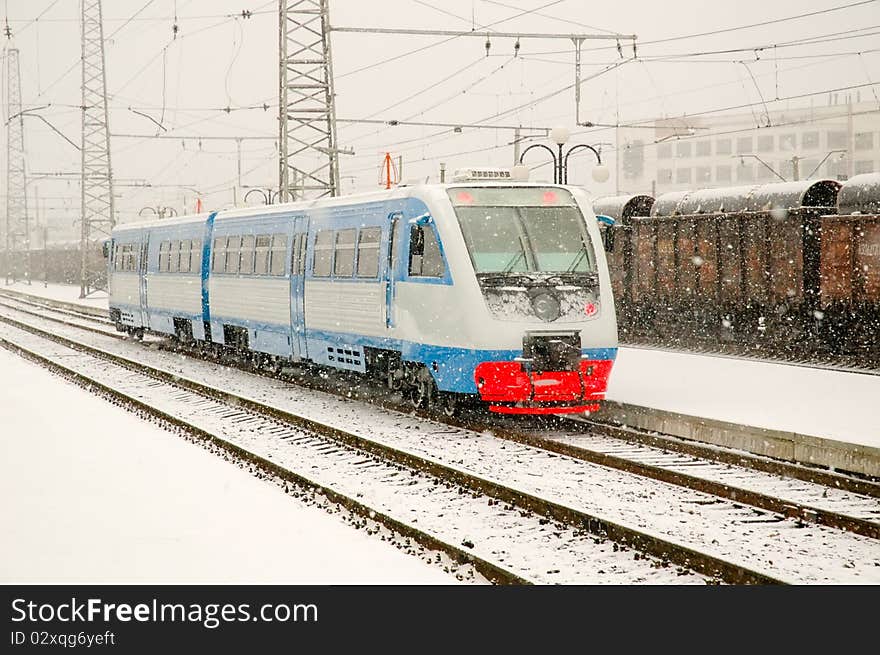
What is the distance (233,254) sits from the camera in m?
23.8

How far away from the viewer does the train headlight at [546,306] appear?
14672 mm

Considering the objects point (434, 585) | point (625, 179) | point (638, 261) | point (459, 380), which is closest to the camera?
point (434, 585)

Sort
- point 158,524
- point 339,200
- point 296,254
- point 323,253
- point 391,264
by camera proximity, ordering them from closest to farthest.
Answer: point 158,524
point 391,264
point 339,200
point 323,253
point 296,254

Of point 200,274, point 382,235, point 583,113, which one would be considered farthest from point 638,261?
point 583,113

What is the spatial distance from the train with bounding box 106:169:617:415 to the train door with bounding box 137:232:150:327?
38.3ft

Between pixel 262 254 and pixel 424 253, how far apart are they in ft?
24.0

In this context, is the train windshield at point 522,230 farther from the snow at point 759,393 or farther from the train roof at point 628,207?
the train roof at point 628,207

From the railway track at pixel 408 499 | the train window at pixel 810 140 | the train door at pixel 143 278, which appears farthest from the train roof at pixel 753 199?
the train window at pixel 810 140

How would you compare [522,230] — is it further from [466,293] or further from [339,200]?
[339,200]

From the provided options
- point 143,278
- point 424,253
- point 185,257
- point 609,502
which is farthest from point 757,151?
point 609,502

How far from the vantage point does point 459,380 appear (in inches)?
577

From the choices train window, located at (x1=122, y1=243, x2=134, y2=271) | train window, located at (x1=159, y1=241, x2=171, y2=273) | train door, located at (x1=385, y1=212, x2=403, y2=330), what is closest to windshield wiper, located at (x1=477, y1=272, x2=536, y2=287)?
train door, located at (x1=385, y1=212, x2=403, y2=330)

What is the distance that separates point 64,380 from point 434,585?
1507 cm

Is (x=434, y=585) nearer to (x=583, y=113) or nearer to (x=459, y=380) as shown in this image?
(x=459, y=380)
